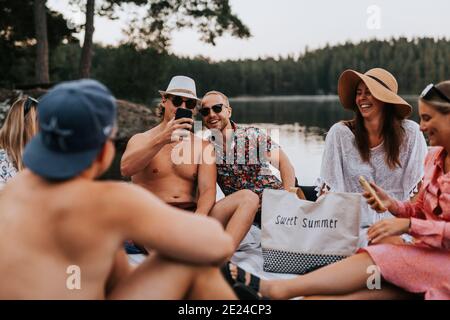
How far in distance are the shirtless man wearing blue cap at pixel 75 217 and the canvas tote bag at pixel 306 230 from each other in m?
1.42

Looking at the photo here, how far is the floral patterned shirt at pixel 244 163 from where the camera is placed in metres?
3.64

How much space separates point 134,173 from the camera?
3.44m

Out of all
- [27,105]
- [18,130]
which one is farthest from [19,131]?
[27,105]

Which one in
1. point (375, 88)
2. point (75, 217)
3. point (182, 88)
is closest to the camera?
point (75, 217)

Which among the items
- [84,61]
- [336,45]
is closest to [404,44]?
[336,45]

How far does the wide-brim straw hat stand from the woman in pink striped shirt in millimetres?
688

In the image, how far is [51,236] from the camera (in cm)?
148

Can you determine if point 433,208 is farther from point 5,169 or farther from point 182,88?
point 5,169

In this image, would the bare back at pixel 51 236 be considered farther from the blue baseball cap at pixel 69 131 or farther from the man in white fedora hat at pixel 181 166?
the man in white fedora hat at pixel 181 166

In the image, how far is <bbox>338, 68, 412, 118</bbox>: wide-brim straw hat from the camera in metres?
3.14

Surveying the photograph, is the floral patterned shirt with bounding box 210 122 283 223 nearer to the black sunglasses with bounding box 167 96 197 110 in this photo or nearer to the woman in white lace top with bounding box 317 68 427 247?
the black sunglasses with bounding box 167 96 197 110

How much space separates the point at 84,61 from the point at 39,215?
51.1 ft

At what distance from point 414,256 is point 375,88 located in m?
1.11
